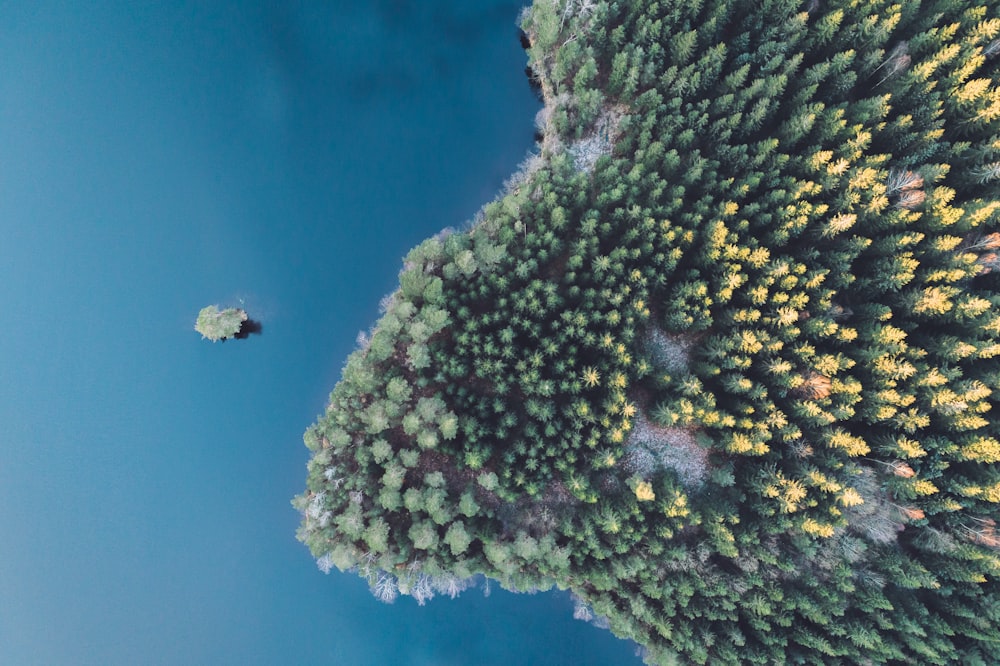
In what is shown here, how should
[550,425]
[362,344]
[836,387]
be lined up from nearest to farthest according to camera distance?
[836,387], [550,425], [362,344]

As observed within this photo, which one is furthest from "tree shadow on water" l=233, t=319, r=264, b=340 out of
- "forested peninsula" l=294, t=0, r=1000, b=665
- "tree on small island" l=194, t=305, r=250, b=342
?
"forested peninsula" l=294, t=0, r=1000, b=665

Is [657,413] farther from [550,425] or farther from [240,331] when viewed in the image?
[240,331]

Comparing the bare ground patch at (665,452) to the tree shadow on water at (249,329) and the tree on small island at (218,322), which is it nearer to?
the tree shadow on water at (249,329)

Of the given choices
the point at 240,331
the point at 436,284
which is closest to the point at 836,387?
the point at 436,284

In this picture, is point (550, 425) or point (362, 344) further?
point (362, 344)

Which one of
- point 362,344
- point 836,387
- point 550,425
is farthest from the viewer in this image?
point 362,344

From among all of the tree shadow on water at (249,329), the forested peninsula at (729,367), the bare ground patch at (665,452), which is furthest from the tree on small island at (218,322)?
the bare ground patch at (665,452)

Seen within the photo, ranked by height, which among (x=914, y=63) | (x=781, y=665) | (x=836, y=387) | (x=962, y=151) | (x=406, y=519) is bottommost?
(x=781, y=665)
